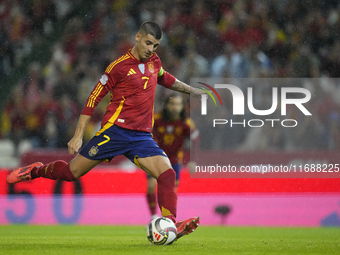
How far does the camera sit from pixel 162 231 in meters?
4.36

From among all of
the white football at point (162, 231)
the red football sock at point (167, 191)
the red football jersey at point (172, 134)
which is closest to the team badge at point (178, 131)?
the red football jersey at point (172, 134)

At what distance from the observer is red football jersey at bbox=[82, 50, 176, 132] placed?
4.65m

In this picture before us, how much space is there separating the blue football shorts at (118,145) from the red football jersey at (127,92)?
0.06 metres

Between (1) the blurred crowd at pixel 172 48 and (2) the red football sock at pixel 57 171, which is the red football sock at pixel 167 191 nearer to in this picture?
(2) the red football sock at pixel 57 171

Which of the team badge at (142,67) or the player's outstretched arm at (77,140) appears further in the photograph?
the team badge at (142,67)

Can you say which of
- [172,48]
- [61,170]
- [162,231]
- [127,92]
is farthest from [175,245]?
[172,48]

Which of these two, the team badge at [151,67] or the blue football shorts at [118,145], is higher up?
the team badge at [151,67]

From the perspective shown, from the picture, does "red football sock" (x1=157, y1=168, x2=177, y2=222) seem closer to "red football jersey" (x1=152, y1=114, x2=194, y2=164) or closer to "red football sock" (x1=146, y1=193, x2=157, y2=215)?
"red football sock" (x1=146, y1=193, x2=157, y2=215)

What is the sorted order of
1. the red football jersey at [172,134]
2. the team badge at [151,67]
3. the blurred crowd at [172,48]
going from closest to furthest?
the team badge at [151,67] < the red football jersey at [172,134] < the blurred crowd at [172,48]

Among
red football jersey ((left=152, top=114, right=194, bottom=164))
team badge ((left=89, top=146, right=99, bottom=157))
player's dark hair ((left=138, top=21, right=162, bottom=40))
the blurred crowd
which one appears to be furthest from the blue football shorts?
the blurred crowd

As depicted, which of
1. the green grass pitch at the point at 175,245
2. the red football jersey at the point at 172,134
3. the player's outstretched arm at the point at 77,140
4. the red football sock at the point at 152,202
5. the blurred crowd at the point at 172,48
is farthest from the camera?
the blurred crowd at the point at 172,48

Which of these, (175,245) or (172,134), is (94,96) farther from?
(172,134)

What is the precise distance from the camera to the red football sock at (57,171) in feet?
16.0

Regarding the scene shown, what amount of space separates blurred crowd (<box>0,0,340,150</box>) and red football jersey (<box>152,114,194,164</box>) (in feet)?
8.56
